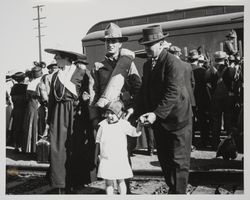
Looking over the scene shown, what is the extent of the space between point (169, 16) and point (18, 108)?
2.37 m

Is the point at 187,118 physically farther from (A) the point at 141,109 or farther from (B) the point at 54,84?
(B) the point at 54,84

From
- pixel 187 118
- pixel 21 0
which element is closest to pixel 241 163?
pixel 187 118

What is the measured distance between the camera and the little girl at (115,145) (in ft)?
11.9

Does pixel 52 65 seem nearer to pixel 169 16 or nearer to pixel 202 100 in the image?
pixel 169 16

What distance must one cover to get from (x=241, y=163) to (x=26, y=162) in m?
2.54

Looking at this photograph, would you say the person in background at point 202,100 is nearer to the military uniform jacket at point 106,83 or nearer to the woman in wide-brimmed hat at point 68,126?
the military uniform jacket at point 106,83

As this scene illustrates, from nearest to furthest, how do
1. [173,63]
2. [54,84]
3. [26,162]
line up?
[173,63], [54,84], [26,162]

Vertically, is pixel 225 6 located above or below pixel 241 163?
above

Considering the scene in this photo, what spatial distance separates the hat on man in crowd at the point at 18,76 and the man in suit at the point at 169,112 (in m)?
1.67

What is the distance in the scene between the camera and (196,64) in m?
4.07

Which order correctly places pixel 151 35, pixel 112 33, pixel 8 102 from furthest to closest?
pixel 8 102 < pixel 112 33 < pixel 151 35

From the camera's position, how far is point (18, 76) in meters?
4.59

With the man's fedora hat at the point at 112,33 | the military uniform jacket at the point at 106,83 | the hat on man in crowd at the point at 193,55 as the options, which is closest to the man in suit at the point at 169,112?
the military uniform jacket at the point at 106,83

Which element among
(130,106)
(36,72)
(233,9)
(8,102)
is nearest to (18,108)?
(8,102)
